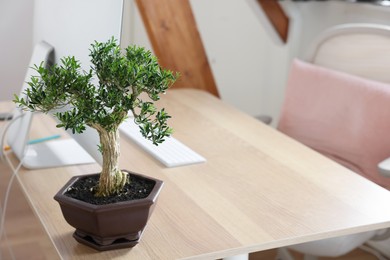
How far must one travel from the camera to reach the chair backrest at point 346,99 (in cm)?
215

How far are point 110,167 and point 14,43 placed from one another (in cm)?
86

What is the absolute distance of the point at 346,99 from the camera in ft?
7.45

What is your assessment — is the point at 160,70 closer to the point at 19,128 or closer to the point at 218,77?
the point at 19,128

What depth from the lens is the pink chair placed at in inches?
84.6

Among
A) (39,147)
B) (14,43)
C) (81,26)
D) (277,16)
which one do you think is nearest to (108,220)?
(81,26)

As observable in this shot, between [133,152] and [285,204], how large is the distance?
53cm

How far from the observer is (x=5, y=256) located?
8.45 feet

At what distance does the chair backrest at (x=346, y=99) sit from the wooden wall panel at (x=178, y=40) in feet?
1.44

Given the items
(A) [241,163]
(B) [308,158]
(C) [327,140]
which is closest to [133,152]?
(A) [241,163]

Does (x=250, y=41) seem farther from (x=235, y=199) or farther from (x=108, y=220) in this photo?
(x=108, y=220)

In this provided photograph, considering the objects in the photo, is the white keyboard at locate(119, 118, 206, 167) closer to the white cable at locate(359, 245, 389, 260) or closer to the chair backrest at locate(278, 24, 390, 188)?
the chair backrest at locate(278, 24, 390, 188)

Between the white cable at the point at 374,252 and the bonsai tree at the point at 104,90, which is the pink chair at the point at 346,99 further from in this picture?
the bonsai tree at the point at 104,90

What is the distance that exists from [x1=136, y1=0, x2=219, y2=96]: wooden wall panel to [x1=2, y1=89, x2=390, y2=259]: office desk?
655 mm

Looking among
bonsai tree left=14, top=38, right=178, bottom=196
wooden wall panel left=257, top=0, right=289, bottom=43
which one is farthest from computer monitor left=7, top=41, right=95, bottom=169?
wooden wall panel left=257, top=0, right=289, bottom=43
